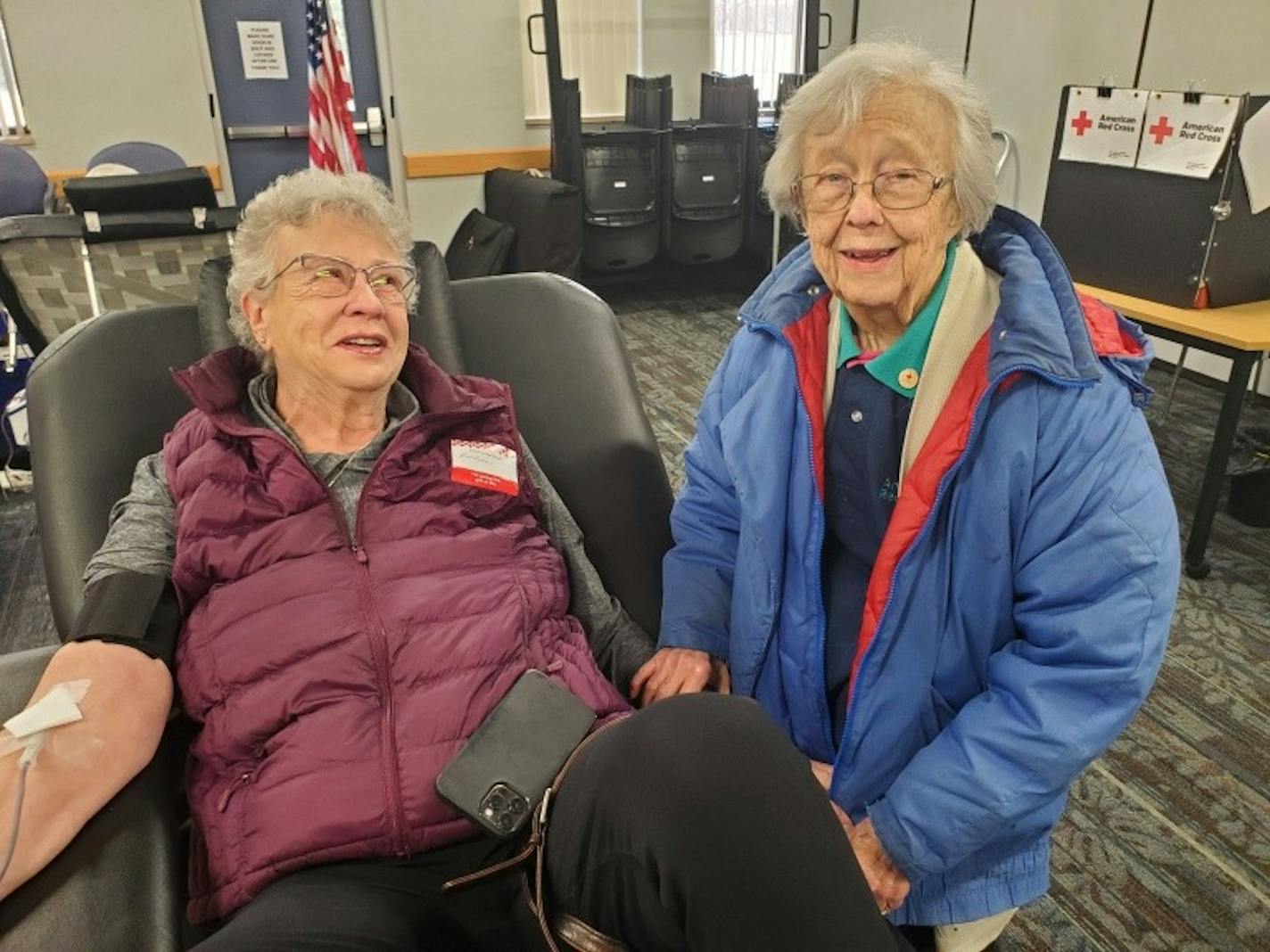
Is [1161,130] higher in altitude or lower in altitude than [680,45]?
lower

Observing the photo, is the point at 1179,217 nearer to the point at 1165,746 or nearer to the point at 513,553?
the point at 1165,746

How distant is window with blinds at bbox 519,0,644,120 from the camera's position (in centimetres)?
543

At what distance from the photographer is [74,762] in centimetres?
97

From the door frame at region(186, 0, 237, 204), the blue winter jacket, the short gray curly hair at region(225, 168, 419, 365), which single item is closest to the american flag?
the door frame at region(186, 0, 237, 204)

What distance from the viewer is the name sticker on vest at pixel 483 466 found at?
1312 millimetres

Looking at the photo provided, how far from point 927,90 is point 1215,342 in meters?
1.61

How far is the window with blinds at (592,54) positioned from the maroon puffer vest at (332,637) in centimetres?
461

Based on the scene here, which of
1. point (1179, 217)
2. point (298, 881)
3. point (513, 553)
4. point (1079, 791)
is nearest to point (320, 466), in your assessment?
point (513, 553)

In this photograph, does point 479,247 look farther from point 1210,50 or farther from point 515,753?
point 515,753

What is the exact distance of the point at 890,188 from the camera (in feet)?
3.68

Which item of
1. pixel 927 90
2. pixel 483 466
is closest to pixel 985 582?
pixel 927 90

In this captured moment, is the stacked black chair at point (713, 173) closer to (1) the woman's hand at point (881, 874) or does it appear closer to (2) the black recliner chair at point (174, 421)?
(2) the black recliner chair at point (174, 421)

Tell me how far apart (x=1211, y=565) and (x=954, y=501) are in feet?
6.58

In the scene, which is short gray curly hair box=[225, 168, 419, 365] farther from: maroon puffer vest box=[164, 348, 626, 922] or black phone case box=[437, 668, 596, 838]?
black phone case box=[437, 668, 596, 838]
